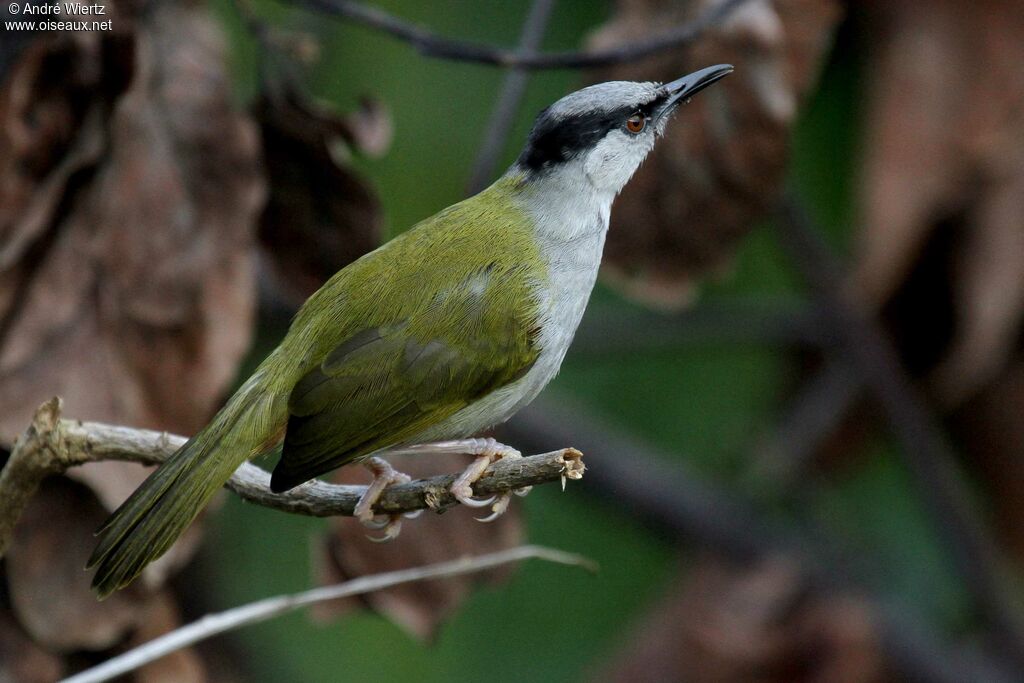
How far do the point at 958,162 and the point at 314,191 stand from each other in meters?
2.13

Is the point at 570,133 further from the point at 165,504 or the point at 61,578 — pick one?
the point at 61,578

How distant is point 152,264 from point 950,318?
2895mm

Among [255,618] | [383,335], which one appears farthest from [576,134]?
[255,618]

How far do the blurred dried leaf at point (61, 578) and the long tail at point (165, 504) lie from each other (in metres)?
0.34

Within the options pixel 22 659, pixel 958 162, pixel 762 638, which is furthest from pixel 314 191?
pixel 762 638

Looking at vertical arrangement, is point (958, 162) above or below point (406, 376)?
above

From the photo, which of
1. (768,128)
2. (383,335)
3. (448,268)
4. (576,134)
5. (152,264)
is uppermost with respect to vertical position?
(768,128)

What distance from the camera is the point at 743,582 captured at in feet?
16.1

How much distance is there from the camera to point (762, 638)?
4656 mm

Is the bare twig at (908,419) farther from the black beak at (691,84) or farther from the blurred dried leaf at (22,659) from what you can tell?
the blurred dried leaf at (22,659)

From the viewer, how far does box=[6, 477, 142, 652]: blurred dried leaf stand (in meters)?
2.97

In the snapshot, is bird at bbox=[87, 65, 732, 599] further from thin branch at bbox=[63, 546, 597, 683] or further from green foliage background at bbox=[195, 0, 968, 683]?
green foliage background at bbox=[195, 0, 968, 683]

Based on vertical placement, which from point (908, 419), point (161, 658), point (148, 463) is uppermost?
point (908, 419)

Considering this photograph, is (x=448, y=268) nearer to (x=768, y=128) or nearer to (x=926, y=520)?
(x=768, y=128)
